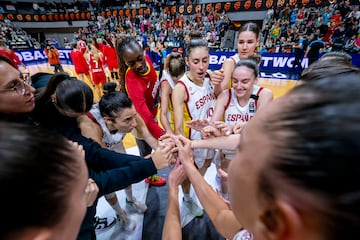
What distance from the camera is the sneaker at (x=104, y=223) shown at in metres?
2.12

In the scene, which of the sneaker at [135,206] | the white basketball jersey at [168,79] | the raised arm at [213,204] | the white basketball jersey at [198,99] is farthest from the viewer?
the sneaker at [135,206]

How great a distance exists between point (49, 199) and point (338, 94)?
625mm

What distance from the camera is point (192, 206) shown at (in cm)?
225

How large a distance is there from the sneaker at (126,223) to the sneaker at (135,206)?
5.9 inches

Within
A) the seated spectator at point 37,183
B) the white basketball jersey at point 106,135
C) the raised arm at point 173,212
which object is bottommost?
the raised arm at point 173,212

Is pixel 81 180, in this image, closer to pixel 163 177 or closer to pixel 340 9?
pixel 163 177

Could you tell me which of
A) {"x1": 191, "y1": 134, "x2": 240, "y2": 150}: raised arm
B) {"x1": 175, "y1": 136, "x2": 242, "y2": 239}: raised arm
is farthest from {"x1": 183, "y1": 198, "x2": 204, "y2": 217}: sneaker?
{"x1": 175, "y1": 136, "x2": 242, "y2": 239}: raised arm

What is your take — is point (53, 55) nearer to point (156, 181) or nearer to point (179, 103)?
point (156, 181)

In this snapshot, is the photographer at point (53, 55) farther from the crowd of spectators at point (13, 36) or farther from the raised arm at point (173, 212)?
the raised arm at point (173, 212)

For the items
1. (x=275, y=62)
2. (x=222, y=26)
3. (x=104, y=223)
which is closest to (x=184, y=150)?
(x=104, y=223)

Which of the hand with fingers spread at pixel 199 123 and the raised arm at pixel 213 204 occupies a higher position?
the hand with fingers spread at pixel 199 123

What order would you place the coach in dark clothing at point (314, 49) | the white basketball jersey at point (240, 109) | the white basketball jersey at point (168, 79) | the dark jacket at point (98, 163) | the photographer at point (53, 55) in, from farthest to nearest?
the photographer at point (53, 55)
the coach in dark clothing at point (314, 49)
the white basketball jersey at point (168, 79)
the white basketball jersey at point (240, 109)
the dark jacket at point (98, 163)

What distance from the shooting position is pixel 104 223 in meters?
2.18

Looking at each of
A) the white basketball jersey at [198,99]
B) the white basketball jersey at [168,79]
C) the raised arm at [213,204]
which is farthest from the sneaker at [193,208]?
the white basketball jersey at [168,79]
